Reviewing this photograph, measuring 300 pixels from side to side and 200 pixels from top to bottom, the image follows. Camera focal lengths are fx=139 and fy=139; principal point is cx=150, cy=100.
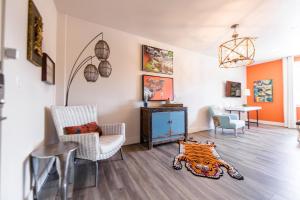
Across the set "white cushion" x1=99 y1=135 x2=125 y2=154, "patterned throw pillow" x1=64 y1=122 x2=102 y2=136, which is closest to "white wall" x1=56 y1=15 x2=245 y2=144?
"patterned throw pillow" x1=64 y1=122 x2=102 y2=136

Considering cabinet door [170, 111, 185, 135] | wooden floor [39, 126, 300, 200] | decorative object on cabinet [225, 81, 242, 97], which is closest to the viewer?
wooden floor [39, 126, 300, 200]

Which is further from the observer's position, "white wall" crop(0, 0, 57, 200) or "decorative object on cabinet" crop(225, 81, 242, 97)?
"decorative object on cabinet" crop(225, 81, 242, 97)

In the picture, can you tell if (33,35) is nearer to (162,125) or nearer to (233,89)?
(162,125)

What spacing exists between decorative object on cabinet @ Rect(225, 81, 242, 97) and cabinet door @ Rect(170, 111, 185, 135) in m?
2.95

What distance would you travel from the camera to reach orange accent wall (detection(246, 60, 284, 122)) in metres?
5.50

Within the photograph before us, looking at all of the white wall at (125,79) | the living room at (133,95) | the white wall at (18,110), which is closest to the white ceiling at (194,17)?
the living room at (133,95)

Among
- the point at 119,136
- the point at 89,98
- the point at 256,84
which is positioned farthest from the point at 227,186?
the point at 256,84

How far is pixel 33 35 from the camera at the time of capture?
4.75 feet

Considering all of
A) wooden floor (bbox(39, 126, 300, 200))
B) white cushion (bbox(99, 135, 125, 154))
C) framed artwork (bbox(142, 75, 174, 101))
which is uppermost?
framed artwork (bbox(142, 75, 174, 101))

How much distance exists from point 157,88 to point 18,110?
9.45ft

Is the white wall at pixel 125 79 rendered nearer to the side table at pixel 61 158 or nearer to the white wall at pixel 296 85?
the side table at pixel 61 158

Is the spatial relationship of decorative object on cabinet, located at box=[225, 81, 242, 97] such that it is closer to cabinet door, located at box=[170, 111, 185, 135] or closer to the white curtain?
the white curtain

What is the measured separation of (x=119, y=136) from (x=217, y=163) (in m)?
1.68

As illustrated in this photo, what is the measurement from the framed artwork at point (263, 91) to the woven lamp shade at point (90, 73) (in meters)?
6.68
